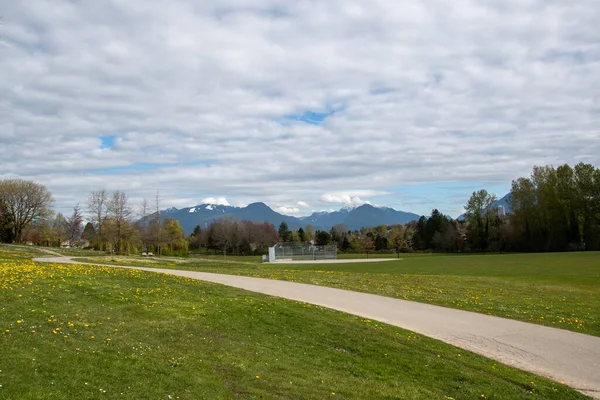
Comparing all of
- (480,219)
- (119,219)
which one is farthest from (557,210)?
(119,219)

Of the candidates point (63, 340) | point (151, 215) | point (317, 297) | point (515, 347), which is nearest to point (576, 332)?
point (515, 347)

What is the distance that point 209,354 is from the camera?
8.95 m

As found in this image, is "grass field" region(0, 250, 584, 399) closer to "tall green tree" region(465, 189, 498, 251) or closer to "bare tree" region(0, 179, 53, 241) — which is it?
"bare tree" region(0, 179, 53, 241)

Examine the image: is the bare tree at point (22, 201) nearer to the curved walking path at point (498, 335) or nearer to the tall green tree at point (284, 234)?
the curved walking path at point (498, 335)

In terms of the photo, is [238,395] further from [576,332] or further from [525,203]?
[525,203]

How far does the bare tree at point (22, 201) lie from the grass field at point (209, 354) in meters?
70.3

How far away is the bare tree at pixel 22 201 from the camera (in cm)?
7361

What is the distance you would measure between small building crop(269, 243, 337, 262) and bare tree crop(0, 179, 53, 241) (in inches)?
1572

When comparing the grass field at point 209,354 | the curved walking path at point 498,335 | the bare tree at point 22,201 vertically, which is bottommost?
the curved walking path at point 498,335

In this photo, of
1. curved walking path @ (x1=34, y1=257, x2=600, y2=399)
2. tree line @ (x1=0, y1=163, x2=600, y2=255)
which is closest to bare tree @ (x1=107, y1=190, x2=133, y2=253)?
tree line @ (x1=0, y1=163, x2=600, y2=255)

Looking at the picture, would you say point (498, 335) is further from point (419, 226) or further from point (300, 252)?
point (419, 226)

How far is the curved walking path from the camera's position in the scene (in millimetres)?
10242

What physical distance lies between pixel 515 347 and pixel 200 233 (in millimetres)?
148005

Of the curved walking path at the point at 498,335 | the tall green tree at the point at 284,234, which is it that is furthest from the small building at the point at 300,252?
the tall green tree at the point at 284,234
